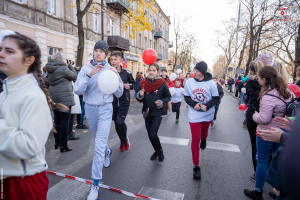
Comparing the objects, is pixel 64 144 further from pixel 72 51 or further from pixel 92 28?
pixel 92 28

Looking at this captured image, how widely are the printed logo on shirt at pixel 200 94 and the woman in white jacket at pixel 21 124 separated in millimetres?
2643

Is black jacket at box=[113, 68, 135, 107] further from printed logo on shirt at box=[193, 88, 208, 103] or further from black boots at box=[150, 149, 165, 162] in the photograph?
printed logo on shirt at box=[193, 88, 208, 103]

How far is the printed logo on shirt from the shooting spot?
3529 mm

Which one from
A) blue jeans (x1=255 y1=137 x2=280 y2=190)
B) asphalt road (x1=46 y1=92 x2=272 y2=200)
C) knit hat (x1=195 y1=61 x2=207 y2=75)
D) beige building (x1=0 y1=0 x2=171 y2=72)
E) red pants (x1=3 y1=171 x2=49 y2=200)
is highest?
beige building (x1=0 y1=0 x2=171 y2=72)

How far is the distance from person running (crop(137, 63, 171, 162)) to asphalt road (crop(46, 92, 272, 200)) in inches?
21.5

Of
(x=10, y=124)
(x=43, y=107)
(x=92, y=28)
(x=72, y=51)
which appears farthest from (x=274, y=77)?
(x=92, y=28)

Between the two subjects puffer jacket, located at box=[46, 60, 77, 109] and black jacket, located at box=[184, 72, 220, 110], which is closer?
black jacket, located at box=[184, 72, 220, 110]

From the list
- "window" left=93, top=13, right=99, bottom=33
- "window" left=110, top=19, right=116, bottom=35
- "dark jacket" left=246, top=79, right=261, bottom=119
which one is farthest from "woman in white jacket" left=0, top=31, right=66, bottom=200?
"window" left=110, top=19, right=116, bottom=35

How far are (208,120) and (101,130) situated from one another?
6.07ft

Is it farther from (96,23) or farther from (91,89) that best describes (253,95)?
(96,23)

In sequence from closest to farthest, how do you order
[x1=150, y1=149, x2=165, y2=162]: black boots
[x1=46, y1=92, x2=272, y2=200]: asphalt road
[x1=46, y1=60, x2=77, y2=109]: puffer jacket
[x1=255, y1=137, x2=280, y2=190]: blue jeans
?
[x1=255, y1=137, x2=280, y2=190]: blue jeans < [x1=46, y1=92, x2=272, y2=200]: asphalt road < [x1=150, y1=149, x2=165, y2=162]: black boots < [x1=46, y1=60, x2=77, y2=109]: puffer jacket

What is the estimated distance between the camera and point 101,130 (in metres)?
2.92

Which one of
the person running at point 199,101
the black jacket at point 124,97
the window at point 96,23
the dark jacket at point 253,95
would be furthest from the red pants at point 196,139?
the window at point 96,23

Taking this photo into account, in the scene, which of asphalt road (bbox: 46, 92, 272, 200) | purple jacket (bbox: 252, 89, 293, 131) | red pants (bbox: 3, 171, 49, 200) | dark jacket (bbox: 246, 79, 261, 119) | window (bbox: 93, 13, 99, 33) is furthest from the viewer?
window (bbox: 93, 13, 99, 33)
